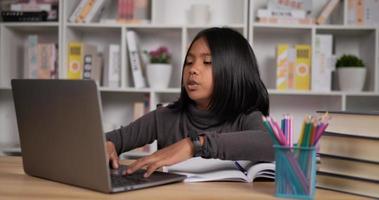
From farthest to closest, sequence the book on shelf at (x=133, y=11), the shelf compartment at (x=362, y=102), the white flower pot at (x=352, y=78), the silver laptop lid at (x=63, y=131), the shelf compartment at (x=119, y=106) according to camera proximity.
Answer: the shelf compartment at (x=119, y=106) < the shelf compartment at (x=362, y=102) < the book on shelf at (x=133, y=11) < the white flower pot at (x=352, y=78) < the silver laptop lid at (x=63, y=131)

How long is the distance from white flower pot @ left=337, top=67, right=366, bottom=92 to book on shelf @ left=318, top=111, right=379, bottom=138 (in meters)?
1.80

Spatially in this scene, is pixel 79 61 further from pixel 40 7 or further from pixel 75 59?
pixel 40 7

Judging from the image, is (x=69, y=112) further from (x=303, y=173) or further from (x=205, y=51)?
(x=205, y=51)

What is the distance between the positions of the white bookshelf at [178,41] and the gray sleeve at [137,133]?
102 centimetres

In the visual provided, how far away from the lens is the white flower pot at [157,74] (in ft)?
8.68

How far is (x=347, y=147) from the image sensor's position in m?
0.88

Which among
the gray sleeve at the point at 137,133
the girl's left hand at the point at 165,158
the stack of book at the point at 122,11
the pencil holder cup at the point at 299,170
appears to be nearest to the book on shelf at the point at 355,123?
the pencil holder cup at the point at 299,170

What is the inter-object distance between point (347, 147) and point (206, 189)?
28 centimetres

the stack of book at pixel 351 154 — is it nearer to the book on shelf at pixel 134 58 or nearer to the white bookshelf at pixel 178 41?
the white bookshelf at pixel 178 41

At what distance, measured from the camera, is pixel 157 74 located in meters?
2.65

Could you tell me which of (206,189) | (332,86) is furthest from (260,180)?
(332,86)

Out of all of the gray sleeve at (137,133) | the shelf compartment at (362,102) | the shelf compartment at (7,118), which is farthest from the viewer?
the shelf compartment at (7,118)

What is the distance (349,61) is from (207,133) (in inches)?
69.1

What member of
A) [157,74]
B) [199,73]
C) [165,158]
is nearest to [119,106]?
[157,74]
